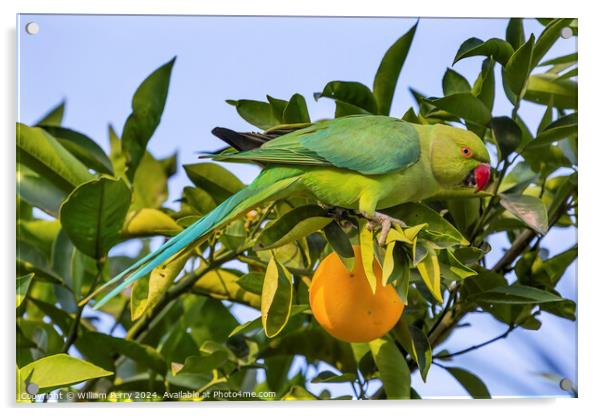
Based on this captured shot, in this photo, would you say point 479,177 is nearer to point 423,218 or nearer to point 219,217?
point 423,218

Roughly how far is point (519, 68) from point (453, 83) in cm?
14

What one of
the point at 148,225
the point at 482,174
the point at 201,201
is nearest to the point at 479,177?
the point at 482,174

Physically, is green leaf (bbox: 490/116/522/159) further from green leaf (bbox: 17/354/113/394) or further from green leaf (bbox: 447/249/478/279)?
green leaf (bbox: 17/354/113/394)

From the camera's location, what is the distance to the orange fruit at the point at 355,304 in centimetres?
162

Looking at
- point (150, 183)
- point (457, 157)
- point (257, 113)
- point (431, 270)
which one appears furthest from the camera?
point (150, 183)

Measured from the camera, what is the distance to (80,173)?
1933 millimetres

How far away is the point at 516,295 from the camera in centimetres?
181

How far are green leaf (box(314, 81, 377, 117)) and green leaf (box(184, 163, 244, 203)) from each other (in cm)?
24

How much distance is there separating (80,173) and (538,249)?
0.96m

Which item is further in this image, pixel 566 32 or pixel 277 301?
pixel 566 32

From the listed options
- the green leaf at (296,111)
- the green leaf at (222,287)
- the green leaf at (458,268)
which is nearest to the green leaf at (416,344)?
the green leaf at (458,268)

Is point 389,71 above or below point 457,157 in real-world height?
above
